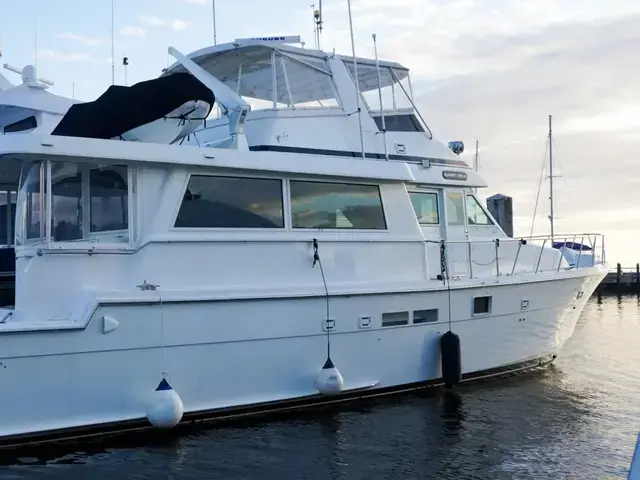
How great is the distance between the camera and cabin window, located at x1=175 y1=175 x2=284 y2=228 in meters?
7.22

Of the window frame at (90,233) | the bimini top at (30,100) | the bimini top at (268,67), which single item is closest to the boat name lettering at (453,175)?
the bimini top at (268,67)

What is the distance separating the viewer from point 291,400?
24.8 ft

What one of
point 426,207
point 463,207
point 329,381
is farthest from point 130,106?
point 463,207

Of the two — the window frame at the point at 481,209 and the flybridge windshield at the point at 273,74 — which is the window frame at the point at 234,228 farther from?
the window frame at the point at 481,209

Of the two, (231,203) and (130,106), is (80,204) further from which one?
(231,203)

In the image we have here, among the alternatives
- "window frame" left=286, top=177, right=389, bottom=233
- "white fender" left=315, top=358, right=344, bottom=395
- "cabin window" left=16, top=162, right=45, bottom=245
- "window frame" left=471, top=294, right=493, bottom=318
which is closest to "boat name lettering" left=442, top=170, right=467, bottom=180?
"window frame" left=286, top=177, right=389, bottom=233

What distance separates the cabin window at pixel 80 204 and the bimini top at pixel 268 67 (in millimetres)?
2828

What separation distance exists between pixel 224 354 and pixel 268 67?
14.5 feet

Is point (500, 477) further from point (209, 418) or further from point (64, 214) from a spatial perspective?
point (64, 214)

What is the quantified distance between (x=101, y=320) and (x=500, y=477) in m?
3.80

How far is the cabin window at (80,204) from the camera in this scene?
6.84 metres

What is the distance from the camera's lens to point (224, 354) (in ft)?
23.2

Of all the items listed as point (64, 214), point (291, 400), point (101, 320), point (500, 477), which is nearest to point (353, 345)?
point (291, 400)

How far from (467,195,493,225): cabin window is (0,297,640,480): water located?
7.47ft
